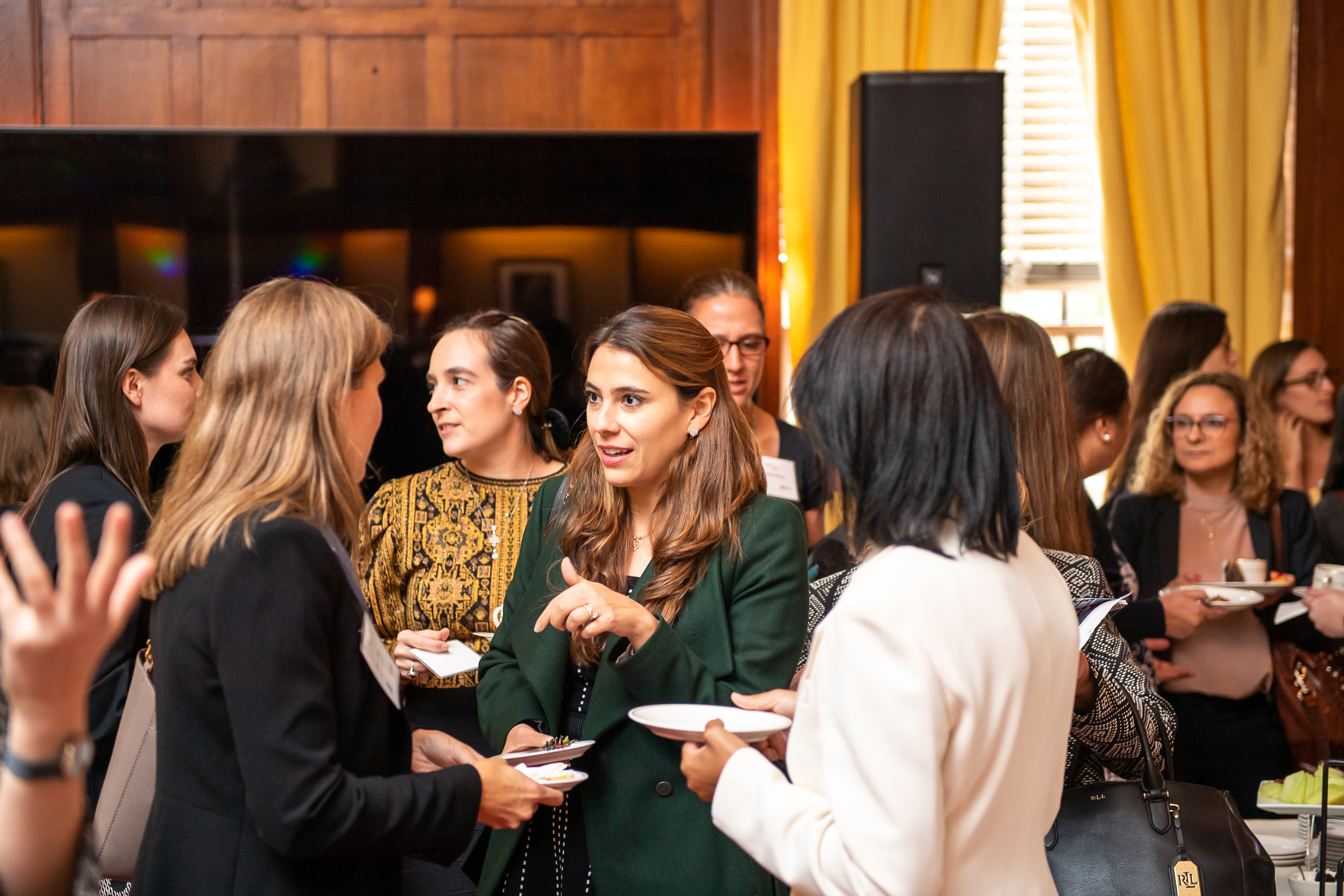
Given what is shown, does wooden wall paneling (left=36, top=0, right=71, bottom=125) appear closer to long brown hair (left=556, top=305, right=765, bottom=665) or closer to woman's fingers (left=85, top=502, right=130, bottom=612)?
long brown hair (left=556, top=305, right=765, bottom=665)

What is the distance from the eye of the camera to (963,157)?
3654 mm

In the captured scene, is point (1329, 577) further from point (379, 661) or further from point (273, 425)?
point (273, 425)

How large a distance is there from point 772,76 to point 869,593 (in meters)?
3.44

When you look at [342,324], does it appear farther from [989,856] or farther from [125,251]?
[125,251]

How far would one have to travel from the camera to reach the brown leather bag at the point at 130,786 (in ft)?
5.36

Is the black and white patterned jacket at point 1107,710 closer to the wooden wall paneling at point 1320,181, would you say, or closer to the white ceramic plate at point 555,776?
the white ceramic plate at point 555,776

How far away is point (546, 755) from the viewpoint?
1.56 meters

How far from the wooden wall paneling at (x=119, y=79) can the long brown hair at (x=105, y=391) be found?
2.04 metres

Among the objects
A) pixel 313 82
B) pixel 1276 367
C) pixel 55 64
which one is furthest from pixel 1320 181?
pixel 55 64

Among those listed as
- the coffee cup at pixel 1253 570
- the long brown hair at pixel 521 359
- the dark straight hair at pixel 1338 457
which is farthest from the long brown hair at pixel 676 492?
the dark straight hair at pixel 1338 457

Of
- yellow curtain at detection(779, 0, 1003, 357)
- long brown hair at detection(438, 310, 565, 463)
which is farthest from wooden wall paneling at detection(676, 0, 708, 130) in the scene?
long brown hair at detection(438, 310, 565, 463)

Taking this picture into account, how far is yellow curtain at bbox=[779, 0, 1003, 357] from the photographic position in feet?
13.4

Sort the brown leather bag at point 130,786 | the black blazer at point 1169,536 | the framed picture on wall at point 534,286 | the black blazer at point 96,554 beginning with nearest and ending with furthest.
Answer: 1. the brown leather bag at point 130,786
2. the black blazer at point 96,554
3. the black blazer at point 1169,536
4. the framed picture on wall at point 534,286

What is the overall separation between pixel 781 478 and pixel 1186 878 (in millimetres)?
1530
